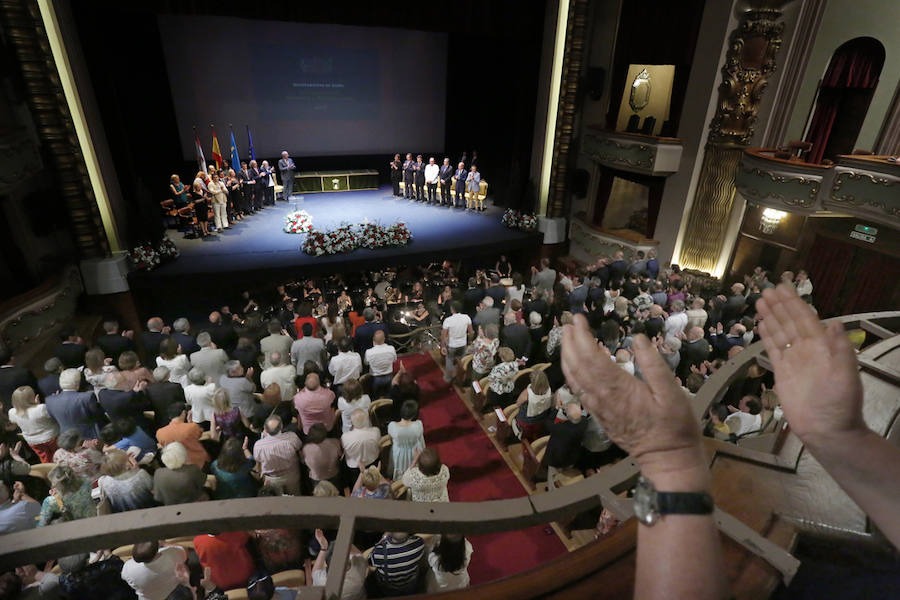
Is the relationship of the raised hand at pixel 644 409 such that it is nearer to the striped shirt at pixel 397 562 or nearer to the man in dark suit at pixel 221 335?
the striped shirt at pixel 397 562

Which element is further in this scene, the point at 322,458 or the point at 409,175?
the point at 409,175

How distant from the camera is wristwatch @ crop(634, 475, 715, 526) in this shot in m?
0.98

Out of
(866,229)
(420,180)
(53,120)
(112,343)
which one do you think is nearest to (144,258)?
(53,120)

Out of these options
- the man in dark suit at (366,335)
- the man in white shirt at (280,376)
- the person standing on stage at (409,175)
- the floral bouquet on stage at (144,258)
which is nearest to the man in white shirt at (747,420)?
the man in dark suit at (366,335)

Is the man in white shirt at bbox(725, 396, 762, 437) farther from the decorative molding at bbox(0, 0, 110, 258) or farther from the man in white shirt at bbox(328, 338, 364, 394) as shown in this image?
the decorative molding at bbox(0, 0, 110, 258)

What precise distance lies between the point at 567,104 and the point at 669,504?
1134 centimetres

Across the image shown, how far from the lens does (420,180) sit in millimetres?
13180

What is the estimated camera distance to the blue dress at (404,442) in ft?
13.1

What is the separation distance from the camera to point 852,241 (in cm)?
868

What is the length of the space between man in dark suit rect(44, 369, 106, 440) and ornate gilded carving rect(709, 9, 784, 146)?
1073cm

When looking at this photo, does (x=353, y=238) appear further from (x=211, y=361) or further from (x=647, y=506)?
(x=647, y=506)

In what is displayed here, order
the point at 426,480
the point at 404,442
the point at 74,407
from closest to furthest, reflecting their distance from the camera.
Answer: the point at 426,480 < the point at 404,442 < the point at 74,407

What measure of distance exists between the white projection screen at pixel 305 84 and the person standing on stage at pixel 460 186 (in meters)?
2.64

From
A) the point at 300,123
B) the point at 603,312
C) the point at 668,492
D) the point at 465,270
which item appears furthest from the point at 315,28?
the point at 668,492
